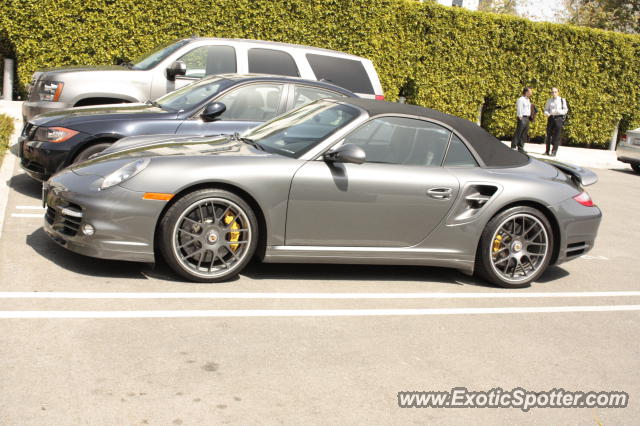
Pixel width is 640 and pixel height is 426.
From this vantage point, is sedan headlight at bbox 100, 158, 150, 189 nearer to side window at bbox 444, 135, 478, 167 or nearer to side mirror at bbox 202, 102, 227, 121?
side mirror at bbox 202, 102, 227, 121

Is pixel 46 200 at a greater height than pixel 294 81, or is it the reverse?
pixel 294 81

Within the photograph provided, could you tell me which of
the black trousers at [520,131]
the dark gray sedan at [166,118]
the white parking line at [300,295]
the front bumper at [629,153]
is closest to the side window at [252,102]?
the dark gray sedan at [166,118]

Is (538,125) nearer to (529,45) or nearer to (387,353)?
(529,45)

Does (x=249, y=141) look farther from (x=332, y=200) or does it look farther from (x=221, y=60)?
(x=221, y=60)

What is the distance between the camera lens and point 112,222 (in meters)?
5.77

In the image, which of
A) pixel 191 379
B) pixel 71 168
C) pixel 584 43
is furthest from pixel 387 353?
pixel 584 43

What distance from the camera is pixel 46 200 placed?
20.5ft

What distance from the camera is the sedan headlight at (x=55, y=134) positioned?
813 centimetres

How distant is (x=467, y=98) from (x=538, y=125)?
2.90 metres

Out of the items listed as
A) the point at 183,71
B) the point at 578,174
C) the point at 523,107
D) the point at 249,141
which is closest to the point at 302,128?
the point at 249,141

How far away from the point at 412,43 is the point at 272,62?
9280mm

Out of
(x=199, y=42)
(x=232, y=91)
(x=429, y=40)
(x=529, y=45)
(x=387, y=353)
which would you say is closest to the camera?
(x=387, y=353)

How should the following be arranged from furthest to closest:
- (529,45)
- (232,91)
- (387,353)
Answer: (529,45) < (232,91) < (387,353)

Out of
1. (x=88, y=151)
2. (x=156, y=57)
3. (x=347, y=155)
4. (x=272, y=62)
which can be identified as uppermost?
(x=272, y=62)
